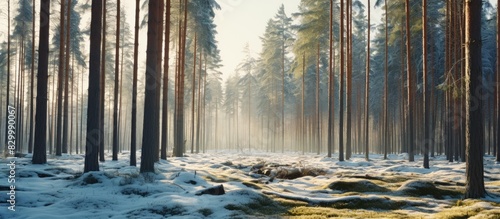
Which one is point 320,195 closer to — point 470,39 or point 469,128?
point 469,128

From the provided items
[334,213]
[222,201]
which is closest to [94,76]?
[222,201]

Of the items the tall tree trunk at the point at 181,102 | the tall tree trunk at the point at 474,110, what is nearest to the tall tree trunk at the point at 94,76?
the tall tree trunk at the point at 474,110

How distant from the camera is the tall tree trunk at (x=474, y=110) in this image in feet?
24.5

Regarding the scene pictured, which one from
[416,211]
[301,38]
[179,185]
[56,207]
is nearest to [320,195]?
[416,211]

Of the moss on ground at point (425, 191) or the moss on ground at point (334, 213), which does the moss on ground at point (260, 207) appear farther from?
the moss on ground at point (425, 191)

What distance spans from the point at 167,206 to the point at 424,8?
14.8m

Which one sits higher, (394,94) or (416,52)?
(416,52)

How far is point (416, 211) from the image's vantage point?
6.64m

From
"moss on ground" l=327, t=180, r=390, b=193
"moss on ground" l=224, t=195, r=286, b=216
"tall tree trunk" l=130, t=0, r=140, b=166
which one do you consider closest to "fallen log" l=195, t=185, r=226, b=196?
"moss on ground" l=224, t=195, r=286, b=216

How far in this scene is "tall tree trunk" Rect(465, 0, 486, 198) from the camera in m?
7.48

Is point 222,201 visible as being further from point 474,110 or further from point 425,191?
point 474,110

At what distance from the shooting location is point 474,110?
7574 millimetres

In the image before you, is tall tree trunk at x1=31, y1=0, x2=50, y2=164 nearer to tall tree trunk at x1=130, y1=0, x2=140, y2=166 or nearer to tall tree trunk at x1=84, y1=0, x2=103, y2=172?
tall tree trunk at x1=130, y1=0, x2=140, y2=166

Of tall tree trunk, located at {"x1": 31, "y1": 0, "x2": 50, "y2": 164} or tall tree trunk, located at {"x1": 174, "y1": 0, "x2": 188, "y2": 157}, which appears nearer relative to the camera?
tall tree trunk, located at {"x1": 31, "y1": 0, "x2": 50, "y2": 164}
